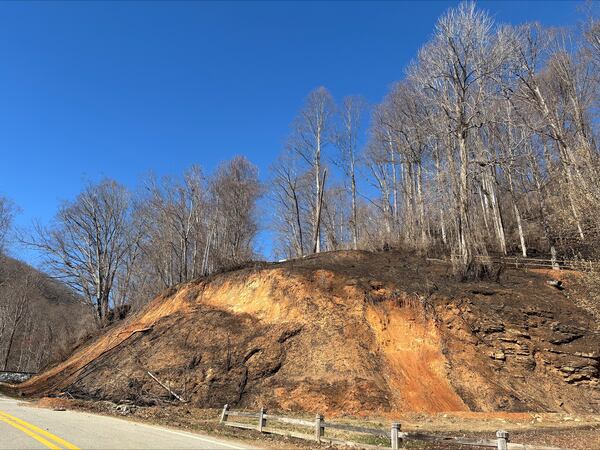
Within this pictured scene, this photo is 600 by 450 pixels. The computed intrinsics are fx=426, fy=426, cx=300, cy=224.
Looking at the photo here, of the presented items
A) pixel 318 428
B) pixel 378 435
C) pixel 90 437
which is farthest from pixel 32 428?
pixel 378 435

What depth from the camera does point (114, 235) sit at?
151 ft

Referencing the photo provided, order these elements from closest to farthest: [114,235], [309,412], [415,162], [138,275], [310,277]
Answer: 1. [309,412]
2. [310,277]
3. [415,162]
4. [114,235]
5. [138,275]

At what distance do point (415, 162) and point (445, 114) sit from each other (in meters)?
9.63

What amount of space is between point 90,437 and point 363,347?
1279 centimetres

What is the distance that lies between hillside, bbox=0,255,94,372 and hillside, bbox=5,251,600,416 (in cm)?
2820

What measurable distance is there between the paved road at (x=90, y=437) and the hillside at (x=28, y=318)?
120 ft

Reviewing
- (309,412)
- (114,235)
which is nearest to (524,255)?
(309,412)

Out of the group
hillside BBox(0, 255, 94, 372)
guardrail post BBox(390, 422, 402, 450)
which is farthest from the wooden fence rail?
hillside BBox(0, 255, 94, 372)

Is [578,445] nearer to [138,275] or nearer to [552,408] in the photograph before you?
[552,408]

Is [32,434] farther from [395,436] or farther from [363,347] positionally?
[363,347]

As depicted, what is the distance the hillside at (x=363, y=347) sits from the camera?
17.9 m

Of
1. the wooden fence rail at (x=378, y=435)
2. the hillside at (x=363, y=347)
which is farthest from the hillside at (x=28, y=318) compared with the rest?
the wooden fence rail at (x=378, y=435)

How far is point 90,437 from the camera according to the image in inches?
388

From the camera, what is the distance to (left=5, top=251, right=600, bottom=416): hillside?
58.6ft
